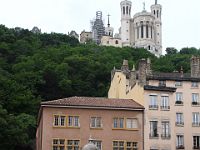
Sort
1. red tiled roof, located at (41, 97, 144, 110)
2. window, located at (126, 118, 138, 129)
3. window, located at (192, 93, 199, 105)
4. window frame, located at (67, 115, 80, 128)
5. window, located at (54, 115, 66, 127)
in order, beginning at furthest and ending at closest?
window, located at (192, 93, 199, 105)
window, located at (126, 118, 138, 129)
red tiled roof, located at (41, 97, 144, 110)
window frame, located at (67, 115, 80, 128)
window, located at (54, 115, 66, 127)

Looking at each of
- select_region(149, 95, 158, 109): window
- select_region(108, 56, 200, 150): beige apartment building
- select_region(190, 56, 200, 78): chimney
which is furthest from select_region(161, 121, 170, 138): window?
select_region(190, 56, 200, 78): chimney

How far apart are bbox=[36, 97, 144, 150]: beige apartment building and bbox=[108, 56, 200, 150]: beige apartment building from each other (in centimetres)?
125

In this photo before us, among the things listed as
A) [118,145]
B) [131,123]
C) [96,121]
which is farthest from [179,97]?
[96,121]

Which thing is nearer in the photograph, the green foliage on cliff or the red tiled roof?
the red tiled roof

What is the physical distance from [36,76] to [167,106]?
35.7 m

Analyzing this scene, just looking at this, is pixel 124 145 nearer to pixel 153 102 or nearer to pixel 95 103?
pixel 95 103

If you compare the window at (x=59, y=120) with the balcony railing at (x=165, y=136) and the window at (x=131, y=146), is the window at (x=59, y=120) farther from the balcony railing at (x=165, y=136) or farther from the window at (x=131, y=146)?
the balcony railing at (x=165, y=136)

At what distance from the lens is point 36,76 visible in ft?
273

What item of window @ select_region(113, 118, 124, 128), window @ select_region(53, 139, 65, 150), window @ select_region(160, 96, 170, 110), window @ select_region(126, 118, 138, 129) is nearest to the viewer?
window @ select_region(53, 139, 65, 150)

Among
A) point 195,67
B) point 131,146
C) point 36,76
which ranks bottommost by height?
point 131,146

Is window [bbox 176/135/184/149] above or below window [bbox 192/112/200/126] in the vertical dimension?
below

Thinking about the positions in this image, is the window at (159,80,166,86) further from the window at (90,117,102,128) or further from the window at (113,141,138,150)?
the window at (90,117,102,128)

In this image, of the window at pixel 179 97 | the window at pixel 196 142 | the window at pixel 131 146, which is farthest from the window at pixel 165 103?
the window at pixel 131 146

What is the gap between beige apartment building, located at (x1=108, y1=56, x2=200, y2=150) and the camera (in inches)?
1975
